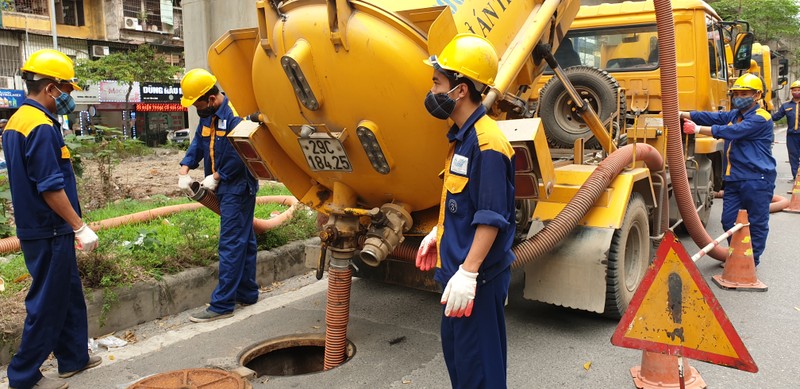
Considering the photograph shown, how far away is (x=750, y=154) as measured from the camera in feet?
19.6

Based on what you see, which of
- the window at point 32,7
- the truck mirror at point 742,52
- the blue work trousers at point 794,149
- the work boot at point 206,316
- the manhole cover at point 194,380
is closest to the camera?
the manhole cover at point 194,380

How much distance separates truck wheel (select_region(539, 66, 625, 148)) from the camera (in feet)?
18.0

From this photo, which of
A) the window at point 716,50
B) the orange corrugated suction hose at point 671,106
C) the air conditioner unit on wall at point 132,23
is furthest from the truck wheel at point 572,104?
the air conditioner unit on wall at point 132,23

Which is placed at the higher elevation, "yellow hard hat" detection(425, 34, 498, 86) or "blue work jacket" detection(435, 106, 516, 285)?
"yellow hard hat" detection(425, 34, 498, 86)

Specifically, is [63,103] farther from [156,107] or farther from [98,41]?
[98,41]

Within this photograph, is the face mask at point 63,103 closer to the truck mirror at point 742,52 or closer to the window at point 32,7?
the truck mirror at point 742,52

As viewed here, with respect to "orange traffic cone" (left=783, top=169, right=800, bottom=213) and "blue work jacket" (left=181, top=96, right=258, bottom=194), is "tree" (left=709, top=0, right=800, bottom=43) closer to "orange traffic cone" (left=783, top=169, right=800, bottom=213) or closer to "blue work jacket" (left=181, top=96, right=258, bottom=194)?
"orange traffic cone" (left=783, top=169, right=800, bottom=213)

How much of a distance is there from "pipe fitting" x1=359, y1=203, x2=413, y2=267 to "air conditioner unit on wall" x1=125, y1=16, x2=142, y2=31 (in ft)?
115

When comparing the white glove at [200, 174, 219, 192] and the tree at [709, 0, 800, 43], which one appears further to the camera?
the tree at [709, 0, 800, 43]

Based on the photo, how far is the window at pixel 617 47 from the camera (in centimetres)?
637

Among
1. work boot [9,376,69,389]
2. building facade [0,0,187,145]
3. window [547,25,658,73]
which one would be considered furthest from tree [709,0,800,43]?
work boot [9,376,69,389]

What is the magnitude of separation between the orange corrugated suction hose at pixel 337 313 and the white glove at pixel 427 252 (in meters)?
1.19

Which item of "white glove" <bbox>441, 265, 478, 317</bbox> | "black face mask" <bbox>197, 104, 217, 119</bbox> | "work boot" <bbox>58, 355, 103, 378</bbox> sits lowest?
"work boot" <bbox>58, 355, 103, 378</bbox>

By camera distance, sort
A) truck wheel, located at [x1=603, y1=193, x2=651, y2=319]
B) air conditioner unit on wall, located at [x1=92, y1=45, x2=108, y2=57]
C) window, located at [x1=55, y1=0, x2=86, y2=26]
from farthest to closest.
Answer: window, located at [x1=55, y1=0, x2=86, y2=26]
air conditioner unit on wall, located at [x1=92, y1=45, x2=108, y2=57]
truck wheel, located at [x1=603, y1=193, x2=651, y2=319]
